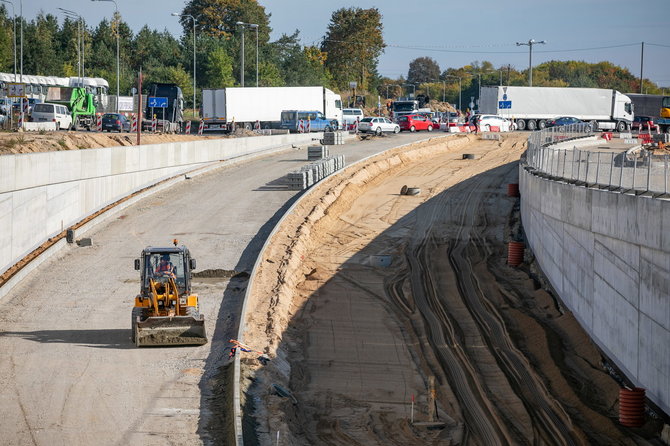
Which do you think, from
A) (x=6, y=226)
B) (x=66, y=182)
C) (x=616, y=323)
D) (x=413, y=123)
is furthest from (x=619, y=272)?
(x=413, y=123)

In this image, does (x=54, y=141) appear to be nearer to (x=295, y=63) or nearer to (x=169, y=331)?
(x=169, y=331)

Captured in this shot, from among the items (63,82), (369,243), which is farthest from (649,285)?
(63,82)

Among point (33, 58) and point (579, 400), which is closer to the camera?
point (579, 400)

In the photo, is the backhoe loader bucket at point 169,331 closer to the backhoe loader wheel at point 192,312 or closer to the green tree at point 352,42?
the backhoe loader wheel at point 192,312

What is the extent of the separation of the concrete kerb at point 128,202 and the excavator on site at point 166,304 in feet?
19.2

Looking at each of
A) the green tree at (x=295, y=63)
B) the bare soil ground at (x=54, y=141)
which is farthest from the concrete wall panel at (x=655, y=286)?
the green tree at (x=295, y=63)

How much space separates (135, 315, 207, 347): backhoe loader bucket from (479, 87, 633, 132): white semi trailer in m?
64.0

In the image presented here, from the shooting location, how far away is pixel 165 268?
19766mm

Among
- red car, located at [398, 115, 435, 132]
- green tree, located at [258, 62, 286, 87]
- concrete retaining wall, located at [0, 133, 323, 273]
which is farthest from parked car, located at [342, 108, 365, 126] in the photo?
concrete retaining wall, located at [0, 133, 323, 273]

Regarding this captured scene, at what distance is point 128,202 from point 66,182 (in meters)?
5.12

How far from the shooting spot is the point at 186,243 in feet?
99.8

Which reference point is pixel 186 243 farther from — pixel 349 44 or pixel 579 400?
pixel 349 44

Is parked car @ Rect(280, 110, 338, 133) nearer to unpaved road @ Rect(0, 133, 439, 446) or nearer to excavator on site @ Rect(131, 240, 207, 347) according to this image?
unpaved road @ Rect(0, 133, 439, 446)

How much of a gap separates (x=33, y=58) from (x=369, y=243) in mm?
72921
